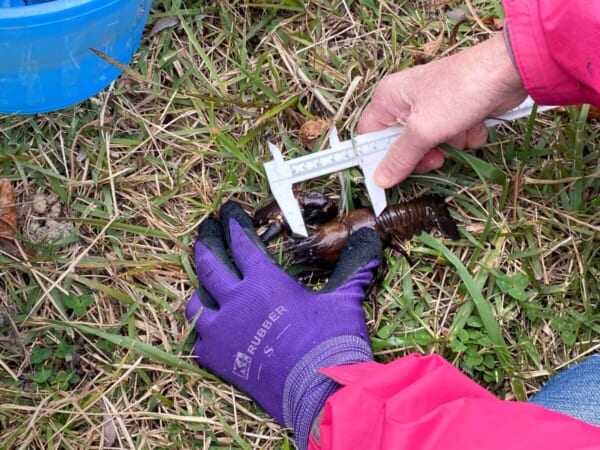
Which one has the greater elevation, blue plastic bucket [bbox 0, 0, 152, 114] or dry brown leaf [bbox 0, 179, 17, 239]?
blue plastic bucket [bbox 0, 0, 152, 114]

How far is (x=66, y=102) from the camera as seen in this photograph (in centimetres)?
336

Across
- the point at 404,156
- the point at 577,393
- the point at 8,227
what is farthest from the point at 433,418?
the point at 8,227

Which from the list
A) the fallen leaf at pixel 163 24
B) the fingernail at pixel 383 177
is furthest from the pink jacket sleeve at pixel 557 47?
the fallen leaf at pixel 163 24

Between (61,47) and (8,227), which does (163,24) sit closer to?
(61,47)

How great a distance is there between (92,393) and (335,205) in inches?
57.6

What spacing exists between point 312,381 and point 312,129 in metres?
1.23

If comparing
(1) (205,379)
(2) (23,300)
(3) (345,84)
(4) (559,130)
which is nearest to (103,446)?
(1) (205,379)

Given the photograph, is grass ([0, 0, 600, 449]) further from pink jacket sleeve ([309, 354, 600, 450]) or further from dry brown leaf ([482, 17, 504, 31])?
pink jacket sleeve ([309, 354, 600, 450])

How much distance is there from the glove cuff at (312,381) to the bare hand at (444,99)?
800mm

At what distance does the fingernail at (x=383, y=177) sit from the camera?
321 centimetres

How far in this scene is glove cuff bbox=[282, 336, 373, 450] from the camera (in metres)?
2.93

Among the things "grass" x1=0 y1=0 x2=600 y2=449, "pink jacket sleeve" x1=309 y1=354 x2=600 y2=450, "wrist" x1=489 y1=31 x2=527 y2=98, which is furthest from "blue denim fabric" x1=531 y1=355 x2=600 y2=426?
"wrist" x1=489 y1=31 x2=527 y2=98

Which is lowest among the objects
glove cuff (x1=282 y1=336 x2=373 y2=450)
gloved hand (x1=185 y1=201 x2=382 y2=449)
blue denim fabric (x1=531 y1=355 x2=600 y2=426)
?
blue denim fabric (x1=531 y1=355 x2=600 y2=426)

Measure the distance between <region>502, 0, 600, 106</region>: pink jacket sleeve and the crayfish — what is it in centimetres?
79
